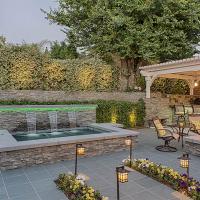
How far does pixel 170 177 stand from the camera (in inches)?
248

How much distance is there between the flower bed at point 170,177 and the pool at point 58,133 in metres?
3.93

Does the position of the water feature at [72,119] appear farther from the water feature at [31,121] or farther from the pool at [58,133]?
the water feature at [31,121]

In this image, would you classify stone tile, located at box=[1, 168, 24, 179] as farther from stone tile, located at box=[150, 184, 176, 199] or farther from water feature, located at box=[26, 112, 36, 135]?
water feature, located at box=[26, 112, 36, 135]

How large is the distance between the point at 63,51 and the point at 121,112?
11295 millimetres

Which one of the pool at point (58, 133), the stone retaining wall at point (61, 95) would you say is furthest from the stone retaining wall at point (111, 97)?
the pool at point (58, 133)

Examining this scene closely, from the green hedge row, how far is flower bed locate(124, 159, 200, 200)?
21.9 feet

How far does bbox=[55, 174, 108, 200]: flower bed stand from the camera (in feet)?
17.1

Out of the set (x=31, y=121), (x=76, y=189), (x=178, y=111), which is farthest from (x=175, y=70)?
(x=76, y=189)

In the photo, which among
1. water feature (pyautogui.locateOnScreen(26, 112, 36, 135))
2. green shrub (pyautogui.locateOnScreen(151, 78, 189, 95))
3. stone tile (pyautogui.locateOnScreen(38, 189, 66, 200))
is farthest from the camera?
green shrub (pyautogui.locateOnScreen(151, 78, 189, 95))

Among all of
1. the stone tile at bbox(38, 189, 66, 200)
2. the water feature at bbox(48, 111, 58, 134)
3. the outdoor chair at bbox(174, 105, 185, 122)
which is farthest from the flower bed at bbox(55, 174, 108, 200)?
the outdoor chair at bbox(174, 105, 185, 122)

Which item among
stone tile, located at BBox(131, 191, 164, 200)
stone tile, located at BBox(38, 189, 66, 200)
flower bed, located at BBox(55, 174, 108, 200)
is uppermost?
flower bed, located at BBox(55, 174, 108, 200)

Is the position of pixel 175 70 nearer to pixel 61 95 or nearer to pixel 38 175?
pixel 61 95

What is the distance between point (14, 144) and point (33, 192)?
2248 millimetres

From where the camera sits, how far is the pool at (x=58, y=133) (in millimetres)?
10516
